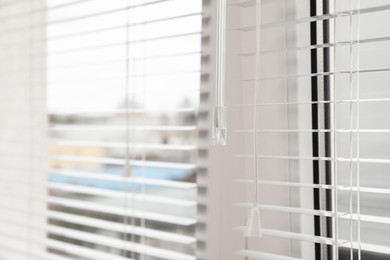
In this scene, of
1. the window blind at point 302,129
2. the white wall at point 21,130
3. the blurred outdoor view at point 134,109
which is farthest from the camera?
the white wall at point 21,130

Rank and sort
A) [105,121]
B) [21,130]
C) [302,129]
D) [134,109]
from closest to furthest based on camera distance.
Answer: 1. [302,129]
2. [134,109]
3. [105,121]
4. [21,130]

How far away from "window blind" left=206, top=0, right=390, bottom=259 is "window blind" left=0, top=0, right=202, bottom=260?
9cm

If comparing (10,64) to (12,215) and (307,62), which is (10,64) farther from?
(307,62)

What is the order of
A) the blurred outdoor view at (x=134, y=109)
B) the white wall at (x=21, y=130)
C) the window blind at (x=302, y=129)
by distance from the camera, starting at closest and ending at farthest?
the window blind at (x=302, y=129) < the blurred outdoor view at (x=134, y=109) < the white wall at (x=21, y=130)

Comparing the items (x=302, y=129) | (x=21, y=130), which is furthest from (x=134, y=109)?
(x=21, y=130)

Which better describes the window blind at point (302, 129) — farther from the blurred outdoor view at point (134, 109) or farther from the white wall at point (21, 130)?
the white wall at point (21, 130)

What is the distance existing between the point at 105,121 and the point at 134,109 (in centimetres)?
19

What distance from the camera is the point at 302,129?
31.3 inches

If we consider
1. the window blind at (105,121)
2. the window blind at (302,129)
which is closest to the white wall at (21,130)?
the window blind at (105,121)

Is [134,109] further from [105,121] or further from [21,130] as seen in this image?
[21,130]

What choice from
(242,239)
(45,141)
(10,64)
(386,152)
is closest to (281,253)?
(242,239)

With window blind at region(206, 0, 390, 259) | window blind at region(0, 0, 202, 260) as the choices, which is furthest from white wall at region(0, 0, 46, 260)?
window blind at region(206, 0, 390, 259)

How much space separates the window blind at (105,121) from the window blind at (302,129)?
94mm

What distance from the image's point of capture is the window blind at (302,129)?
74 centimetres
